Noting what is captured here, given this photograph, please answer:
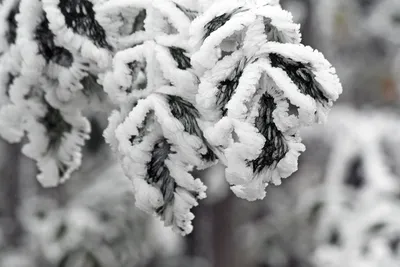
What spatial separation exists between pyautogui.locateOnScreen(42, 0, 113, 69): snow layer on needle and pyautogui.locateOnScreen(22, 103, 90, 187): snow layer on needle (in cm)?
12

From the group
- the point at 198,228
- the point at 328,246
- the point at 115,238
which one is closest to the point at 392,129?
the point at 328,246

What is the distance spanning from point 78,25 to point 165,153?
0.20 meters

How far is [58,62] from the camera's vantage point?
0.76 m

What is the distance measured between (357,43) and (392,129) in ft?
6.41

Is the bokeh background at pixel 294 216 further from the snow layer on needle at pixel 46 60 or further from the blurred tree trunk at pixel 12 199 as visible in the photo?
the snow layer on needle at pixel 46 60

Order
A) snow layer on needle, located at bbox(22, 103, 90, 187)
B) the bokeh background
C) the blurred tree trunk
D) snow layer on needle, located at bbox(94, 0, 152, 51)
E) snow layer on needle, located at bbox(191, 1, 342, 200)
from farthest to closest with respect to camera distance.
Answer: the blurred tree trunk
the bokeh background
snow layer on needle, located at bbox(22, 103, 90, 187)
snow layer on needle, located at bbox(94, 0, 152, 51)
snow layer on needle, located at bbox(191, 1, 342, 200)

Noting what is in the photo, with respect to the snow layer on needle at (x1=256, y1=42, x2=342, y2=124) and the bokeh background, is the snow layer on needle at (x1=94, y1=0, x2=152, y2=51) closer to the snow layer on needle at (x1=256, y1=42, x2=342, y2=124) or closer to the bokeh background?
the snow layer on needle at (x1=256, y1=42, x2=342, y2=124)

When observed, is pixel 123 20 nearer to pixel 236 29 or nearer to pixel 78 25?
pixel 78 25

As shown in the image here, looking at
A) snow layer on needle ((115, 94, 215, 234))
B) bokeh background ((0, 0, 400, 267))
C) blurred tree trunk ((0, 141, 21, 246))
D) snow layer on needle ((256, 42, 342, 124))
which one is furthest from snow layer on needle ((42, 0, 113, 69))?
blurred tree trunk ((0, 141, 21, 246))

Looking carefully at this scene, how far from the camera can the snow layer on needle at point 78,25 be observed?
2.36 feet

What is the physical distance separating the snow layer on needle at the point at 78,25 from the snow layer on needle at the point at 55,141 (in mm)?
118

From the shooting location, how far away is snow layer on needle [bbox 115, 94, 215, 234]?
64 cm

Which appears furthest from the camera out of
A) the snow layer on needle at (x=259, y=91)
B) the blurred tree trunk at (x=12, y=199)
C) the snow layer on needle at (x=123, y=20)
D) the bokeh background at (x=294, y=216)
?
the blurred tree trunk at (x=12, y=199)

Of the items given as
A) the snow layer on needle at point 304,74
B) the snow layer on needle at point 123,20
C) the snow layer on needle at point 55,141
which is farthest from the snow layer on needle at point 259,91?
the snow layer on needle at point 55,141
